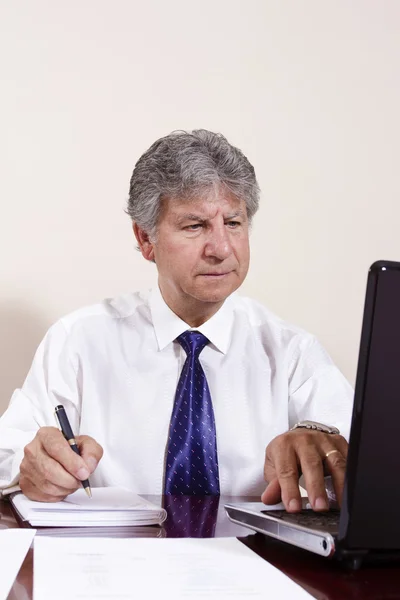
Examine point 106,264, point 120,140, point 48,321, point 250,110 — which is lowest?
point 48,321

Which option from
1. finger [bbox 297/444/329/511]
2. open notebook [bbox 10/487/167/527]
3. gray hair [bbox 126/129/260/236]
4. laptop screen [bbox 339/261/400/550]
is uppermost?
gray hair [bbox 126/129/260/236]

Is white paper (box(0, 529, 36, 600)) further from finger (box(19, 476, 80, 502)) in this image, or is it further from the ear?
the ear

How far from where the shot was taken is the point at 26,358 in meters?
2.36

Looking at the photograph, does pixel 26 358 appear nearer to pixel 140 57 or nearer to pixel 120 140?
pixel 120 140

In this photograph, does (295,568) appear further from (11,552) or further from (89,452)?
(89,452)

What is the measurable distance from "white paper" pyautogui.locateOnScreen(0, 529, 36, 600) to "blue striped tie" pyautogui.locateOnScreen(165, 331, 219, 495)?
0.69m

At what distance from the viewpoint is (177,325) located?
1.96m

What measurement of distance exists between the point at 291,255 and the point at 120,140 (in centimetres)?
68

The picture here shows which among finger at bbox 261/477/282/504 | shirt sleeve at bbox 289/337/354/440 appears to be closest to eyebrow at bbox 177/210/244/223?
shirt sleeve at bbox 289/337/354/440

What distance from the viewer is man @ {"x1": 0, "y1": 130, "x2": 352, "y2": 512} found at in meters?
1.81

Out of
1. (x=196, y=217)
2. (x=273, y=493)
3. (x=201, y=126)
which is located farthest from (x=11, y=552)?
(x=201, y=126)

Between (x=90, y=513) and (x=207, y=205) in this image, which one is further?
(x=207, y=205)

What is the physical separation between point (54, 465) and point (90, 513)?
0.39ft

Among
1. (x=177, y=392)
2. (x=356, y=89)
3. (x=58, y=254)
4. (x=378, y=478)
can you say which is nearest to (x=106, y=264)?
(x=58, y=254)
